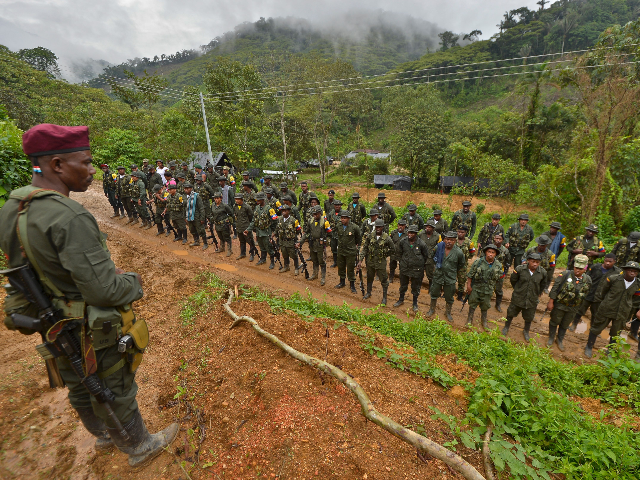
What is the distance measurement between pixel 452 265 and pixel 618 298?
120 inches

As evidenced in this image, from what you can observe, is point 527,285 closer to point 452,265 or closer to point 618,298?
point 452,265

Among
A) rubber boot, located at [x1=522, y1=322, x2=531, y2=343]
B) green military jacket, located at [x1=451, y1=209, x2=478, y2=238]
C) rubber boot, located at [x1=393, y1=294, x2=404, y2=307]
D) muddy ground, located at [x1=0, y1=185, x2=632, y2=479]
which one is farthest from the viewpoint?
green military jacket, located at [x1=451, y1=209, x2=478, y2=238]

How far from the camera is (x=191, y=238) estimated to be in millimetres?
12016

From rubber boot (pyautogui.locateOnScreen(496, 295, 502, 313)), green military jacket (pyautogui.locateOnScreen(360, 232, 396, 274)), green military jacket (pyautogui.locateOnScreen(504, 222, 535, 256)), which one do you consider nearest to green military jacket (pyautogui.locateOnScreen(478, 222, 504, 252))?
green military jacket (pyautogui.locateOnScreen(504, 222, 535, 256))

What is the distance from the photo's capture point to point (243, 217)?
9.70m

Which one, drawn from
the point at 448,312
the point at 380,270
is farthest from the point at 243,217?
the point at 448,312

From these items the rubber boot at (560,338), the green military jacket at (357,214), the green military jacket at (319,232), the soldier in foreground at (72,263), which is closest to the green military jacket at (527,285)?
the rubber boot at (560,338)

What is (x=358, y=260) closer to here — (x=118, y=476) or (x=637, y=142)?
(x=118, y=476)

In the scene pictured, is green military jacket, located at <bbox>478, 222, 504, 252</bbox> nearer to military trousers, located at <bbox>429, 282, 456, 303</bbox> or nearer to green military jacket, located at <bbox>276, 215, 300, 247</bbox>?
military trousers, located at <bbox>429, 282, 456, 303</bbox>

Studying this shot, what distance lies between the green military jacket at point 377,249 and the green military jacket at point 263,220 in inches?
117

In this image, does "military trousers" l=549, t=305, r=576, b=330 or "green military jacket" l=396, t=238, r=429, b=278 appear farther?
"green military jacket" l=396, t=238, r=429, b=278

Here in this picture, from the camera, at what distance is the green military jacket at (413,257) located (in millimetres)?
7289

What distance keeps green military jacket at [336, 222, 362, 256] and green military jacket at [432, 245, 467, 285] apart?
7.06ft

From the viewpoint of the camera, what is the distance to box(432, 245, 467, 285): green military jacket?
6.89 metres
